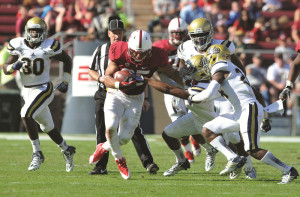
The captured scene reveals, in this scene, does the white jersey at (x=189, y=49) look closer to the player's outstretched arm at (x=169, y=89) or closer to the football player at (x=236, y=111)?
the football player at (x=236, y=111)

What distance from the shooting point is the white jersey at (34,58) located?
7.65m

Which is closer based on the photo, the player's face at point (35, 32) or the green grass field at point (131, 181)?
the green grass field at point (131, 181)

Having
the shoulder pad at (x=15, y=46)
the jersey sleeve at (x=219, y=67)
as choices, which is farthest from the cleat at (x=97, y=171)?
the jersey sleeve at (x=219, y=67)

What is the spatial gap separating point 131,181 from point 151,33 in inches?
308

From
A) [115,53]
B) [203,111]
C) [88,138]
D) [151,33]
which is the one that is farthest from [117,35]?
[151,33]

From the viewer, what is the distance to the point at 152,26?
15.3 metres

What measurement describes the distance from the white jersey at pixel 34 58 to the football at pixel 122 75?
1368 millimetres

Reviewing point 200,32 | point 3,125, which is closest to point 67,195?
point 200,32

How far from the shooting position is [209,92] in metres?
6.29

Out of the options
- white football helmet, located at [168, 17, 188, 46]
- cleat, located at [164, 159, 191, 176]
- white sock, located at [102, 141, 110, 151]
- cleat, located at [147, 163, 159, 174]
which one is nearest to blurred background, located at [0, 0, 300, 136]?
white football helmet, located at [168, 17, 188, 46]

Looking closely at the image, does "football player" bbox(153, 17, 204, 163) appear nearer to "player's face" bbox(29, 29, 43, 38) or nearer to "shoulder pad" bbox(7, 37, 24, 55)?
"player's face" bbox(29, 29, 43, 38)

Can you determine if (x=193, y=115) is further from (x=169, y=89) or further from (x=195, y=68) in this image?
(x=169, y=89)

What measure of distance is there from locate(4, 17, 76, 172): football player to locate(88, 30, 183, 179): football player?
3.27 ft

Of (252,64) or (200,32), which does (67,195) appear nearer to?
(200,32)
